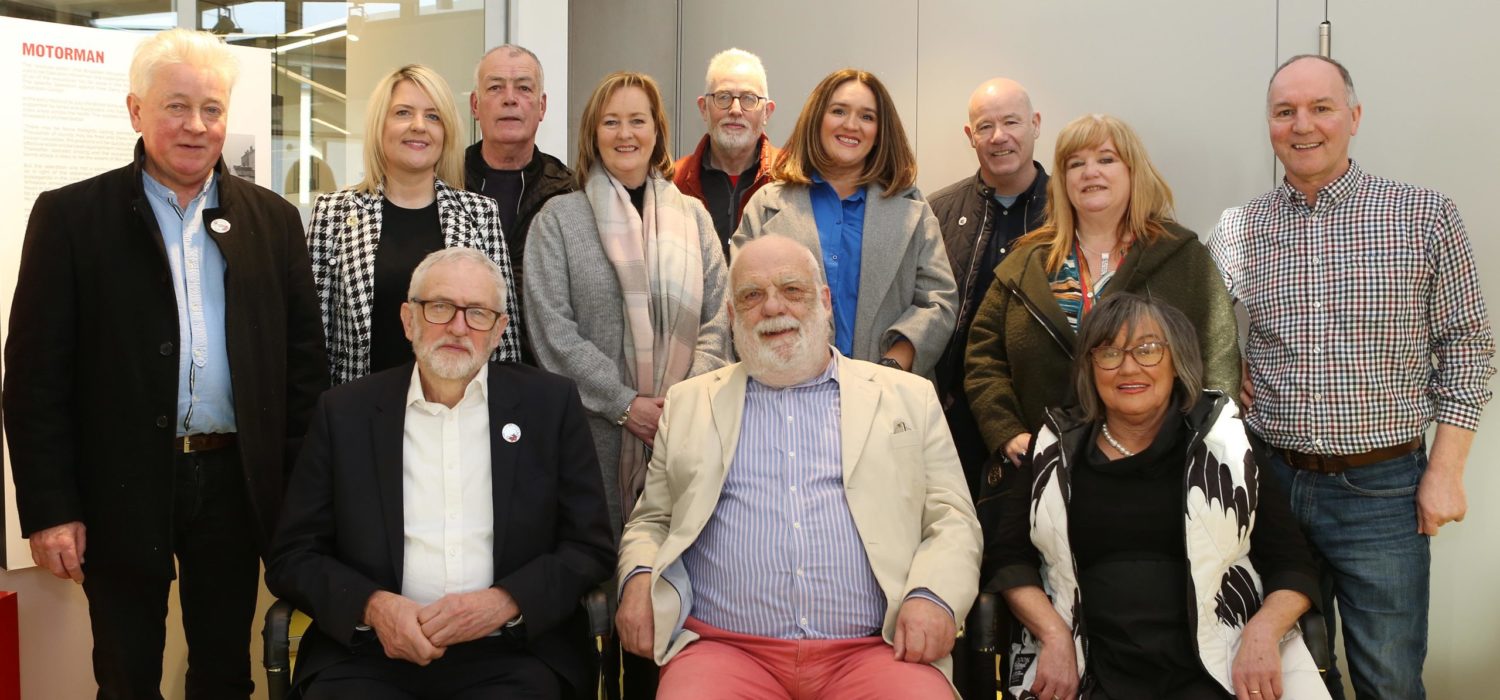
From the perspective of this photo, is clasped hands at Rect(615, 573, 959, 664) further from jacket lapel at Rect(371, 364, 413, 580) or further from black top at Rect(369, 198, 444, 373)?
black top at Rect(369, 198, 444, 373)

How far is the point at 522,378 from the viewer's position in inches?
105

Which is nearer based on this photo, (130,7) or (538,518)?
(538,518)

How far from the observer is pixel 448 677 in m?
2.45

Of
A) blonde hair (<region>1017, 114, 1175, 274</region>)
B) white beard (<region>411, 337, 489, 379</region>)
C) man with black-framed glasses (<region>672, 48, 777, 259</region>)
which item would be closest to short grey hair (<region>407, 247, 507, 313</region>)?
white beard (<region>411, 337, 489, 379</region>)

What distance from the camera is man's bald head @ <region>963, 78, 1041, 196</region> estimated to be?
3939mm

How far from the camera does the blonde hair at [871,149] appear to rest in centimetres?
351

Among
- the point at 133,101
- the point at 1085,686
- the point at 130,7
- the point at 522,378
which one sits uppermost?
the point at 130,7

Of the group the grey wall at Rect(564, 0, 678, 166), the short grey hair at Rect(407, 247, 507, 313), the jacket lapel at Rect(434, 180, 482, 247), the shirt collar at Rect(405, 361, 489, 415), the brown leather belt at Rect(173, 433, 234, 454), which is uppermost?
the grey wall at Rect(564, 0, 678, 166)

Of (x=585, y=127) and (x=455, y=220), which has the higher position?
(x=585, y=127)

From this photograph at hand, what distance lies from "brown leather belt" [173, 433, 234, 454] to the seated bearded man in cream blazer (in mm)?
1003

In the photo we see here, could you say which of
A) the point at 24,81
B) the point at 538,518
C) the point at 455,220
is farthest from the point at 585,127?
the point at 24,81

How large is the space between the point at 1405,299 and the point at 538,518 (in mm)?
2182

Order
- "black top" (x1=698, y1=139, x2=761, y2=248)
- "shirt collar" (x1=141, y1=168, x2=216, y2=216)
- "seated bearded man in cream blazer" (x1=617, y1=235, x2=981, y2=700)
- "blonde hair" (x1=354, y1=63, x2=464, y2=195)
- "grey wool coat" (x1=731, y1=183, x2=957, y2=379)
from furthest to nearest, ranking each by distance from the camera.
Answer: "black top" (x1=698, y1=139, x2=761, y2=248) < "grey wool coat" (x1=731, y1=183, x2=957, y2=379) < "blonde hair" (x1=354, y1=63, x2=464, y2=195) < "shirt collar" (x1=141, y1=168, x2=216, y2=216) < "seated bearded man in cream blazer" (x1=617, y1=235, x2=981, y2=700)

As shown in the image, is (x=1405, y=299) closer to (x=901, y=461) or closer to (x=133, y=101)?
(x=901, y=461)
